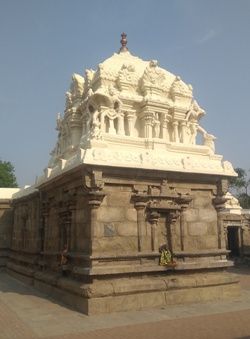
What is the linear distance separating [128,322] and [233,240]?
71.6ft

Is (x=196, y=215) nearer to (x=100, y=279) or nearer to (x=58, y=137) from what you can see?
(x=100, y=279)

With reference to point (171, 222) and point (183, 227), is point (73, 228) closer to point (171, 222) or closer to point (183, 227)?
point (171, 222)

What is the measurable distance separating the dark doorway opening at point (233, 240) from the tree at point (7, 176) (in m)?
27.8

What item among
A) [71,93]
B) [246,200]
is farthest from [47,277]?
[246,200]

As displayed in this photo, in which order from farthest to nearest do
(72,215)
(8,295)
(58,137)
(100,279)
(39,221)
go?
(58,137) → (39,221) → (8,295) → (72,215) → (100,279)

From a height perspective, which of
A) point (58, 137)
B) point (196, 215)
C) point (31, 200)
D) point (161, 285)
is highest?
point (58, 137)

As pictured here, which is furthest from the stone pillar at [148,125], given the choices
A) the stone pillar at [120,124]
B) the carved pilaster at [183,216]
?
the carved pilaster at [183,216]

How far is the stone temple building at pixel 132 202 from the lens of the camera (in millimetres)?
9719

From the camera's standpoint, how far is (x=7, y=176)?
4584 centimetres

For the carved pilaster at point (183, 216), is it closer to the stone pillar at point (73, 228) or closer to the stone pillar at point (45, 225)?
the stone pillar at point (73, 228)

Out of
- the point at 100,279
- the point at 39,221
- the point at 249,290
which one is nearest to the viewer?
the point at 100,279

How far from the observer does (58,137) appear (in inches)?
608

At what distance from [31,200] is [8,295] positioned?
4.73 meters

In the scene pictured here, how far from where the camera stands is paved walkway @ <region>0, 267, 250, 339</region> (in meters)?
7.41
